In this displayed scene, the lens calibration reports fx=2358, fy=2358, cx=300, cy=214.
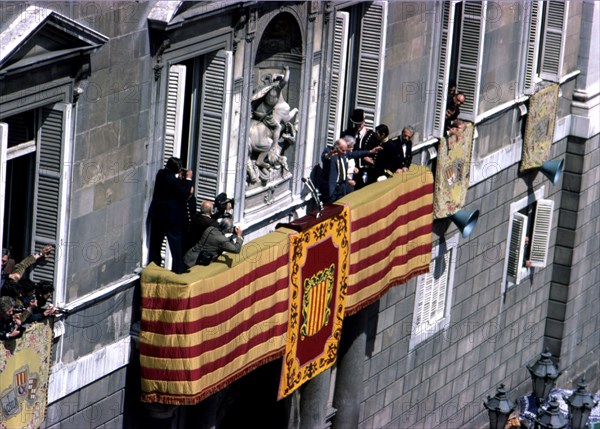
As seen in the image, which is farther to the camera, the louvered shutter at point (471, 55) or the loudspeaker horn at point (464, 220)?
the loudspeaker horn at point (464, 220)

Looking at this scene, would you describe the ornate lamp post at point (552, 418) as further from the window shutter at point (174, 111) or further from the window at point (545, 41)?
the window at point (545, 41)

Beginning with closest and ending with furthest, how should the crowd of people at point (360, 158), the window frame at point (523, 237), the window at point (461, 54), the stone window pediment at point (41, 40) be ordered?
the stone window pediment at point (41, 40) → the crowd of people at point (360, 158) → the window at point (461, 54) → the window frame at point (523, 237)

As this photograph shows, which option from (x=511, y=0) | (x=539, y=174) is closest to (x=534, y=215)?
(x=539, y=174)

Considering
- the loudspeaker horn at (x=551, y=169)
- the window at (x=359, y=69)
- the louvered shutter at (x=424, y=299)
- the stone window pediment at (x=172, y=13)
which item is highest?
the stone window pediment at (x=172, y=13)

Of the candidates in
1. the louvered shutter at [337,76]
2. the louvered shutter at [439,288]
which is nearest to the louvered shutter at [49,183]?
the louvered shutter at [337,76]

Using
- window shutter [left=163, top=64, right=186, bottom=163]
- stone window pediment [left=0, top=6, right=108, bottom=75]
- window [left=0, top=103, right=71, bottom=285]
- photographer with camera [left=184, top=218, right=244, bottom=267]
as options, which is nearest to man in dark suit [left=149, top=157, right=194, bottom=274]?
photographer with camera [left=184, top=218, right=244, bottom=267]

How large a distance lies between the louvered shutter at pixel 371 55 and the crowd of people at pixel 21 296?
10.9 meters

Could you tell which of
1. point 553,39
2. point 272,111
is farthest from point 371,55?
point 553,39

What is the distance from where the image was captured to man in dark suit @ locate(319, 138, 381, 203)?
4369cm

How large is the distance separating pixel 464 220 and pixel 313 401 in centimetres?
601

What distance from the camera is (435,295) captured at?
51.0m

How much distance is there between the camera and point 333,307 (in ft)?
146

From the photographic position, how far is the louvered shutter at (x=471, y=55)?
161ft

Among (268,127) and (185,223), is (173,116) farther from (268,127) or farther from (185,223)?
(268,127)
